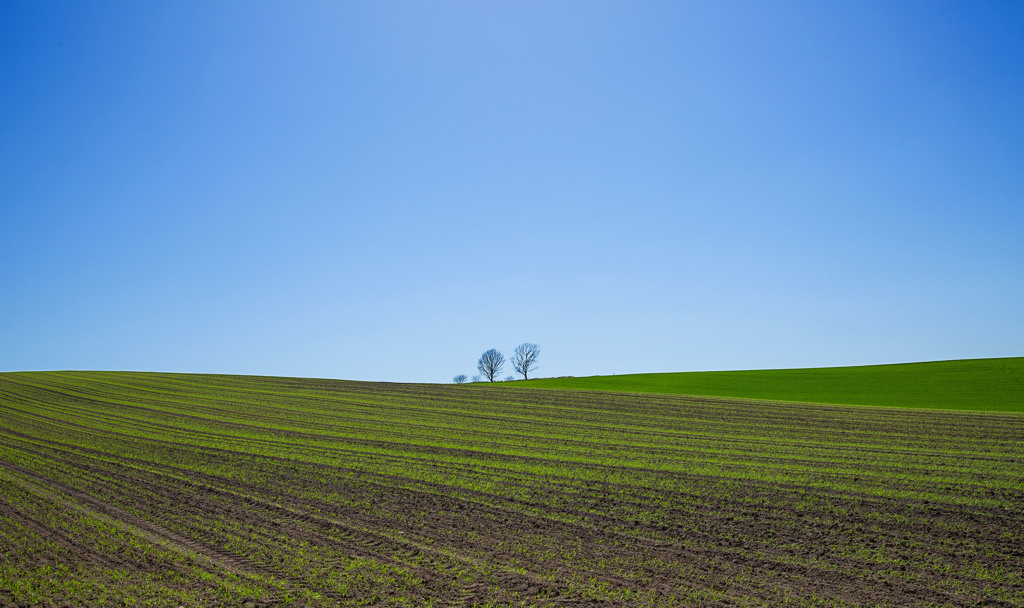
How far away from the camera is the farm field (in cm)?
767

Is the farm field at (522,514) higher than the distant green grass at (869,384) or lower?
lower

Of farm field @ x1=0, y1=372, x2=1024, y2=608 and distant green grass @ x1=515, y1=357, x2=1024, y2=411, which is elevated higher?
distant green grass @ x1=515, y1=357, x2=1024, y2=411

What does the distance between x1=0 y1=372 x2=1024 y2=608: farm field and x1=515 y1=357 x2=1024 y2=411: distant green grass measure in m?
10.6

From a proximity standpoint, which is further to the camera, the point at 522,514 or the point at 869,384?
the point at 869,384

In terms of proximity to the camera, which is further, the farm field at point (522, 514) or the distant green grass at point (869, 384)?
the distant green grass at point (869, 384)

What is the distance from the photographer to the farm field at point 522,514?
7.67 m

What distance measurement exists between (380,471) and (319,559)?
559cm

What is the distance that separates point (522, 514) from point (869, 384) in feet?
115

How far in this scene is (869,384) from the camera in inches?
1491

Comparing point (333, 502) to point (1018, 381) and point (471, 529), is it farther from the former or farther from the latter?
point (1018, 381)

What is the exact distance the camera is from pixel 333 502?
11734 millimetres

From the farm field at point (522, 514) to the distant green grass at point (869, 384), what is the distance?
34.6 feet

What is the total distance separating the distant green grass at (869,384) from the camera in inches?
1206

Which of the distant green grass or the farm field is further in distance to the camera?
the distant green grass
